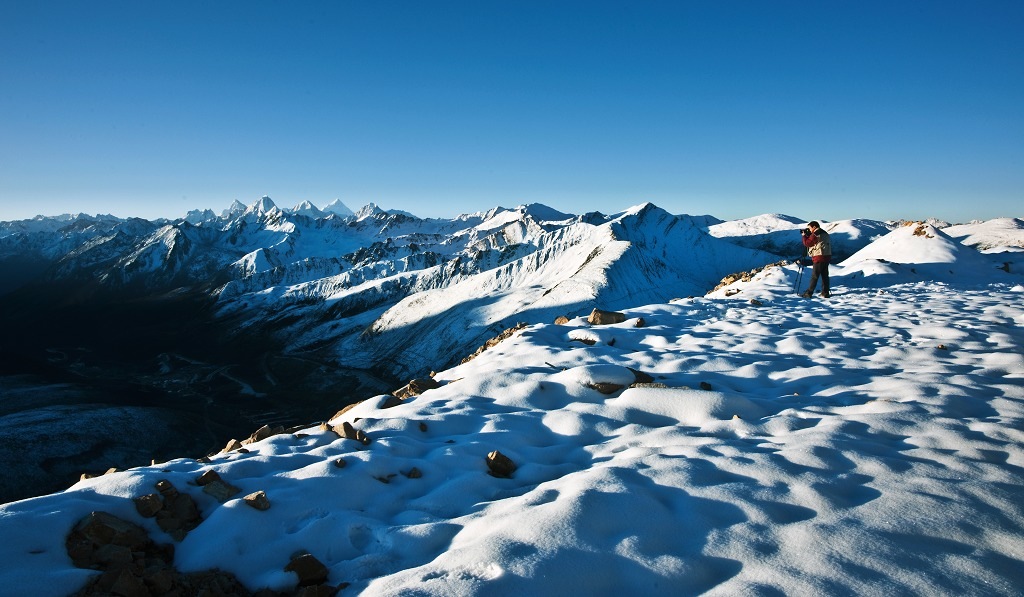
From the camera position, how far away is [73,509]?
518 centimetres

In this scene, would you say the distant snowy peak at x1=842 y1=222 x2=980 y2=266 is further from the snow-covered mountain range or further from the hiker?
the hiker

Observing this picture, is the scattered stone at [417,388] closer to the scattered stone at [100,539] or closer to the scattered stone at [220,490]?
the scattered stone at [220,490]

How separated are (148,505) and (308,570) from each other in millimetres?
2377

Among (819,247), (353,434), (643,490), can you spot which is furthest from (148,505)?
(819,247)

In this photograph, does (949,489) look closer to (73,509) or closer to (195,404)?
(73,509)

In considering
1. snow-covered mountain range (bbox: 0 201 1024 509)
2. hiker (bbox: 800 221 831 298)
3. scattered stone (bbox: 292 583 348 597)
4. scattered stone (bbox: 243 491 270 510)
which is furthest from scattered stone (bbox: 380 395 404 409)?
snow-covered mountain range (bbox: 0 201 1024 509)

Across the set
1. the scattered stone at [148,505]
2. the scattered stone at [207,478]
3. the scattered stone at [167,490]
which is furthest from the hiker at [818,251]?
the scattered stone at [148,505]

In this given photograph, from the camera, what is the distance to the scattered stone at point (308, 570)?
448 centimetres

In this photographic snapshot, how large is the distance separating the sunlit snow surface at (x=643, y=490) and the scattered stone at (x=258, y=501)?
3.0 inches

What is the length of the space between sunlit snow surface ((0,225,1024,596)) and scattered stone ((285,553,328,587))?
0.14 m

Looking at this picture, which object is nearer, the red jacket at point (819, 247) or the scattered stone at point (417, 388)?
the scattered stone at point (417, 388)

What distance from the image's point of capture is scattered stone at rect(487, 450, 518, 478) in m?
6.63

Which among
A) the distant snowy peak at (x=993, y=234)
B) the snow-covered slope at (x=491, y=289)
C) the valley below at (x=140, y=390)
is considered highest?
the distant snowy peak at (x=993, y=234)

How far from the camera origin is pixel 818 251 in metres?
19.3
